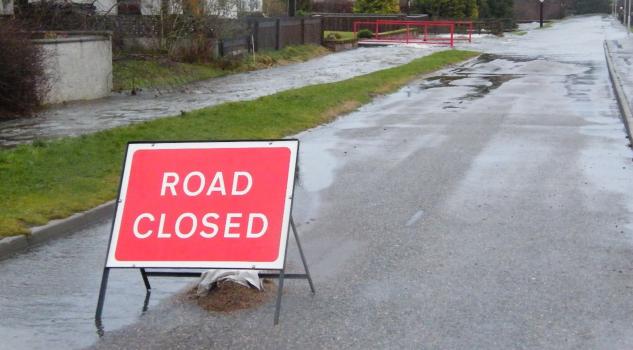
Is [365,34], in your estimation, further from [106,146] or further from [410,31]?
[106,146]

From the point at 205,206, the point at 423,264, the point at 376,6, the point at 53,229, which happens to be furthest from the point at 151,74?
the point at 376,6

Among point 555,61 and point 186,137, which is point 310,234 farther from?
point 555,61

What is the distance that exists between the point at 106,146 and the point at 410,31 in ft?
143

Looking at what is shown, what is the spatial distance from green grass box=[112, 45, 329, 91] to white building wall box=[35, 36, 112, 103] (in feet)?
3.32

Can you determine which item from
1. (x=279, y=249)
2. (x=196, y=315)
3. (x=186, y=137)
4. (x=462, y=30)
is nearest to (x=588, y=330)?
(x=279, y=249)

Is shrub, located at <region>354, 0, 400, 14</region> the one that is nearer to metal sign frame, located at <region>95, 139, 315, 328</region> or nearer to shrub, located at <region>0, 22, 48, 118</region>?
shrub, located at <region>0, 22, 48, 118</region>

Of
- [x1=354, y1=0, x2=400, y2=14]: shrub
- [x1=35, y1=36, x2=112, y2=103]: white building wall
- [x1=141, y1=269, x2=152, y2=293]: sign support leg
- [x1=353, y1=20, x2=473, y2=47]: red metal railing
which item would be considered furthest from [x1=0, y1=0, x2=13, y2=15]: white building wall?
[x1=354, y1=0, x2=400, y2=14]: shrub

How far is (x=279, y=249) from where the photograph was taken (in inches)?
241

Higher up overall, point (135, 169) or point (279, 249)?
point (135, 169)

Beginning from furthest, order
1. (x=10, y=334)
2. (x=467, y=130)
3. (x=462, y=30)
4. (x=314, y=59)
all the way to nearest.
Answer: (x=462, y=30) < (x=314, y=59) < (x=467, y=130) < (x=10, y=334)

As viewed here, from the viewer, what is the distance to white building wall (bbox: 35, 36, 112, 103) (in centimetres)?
1978

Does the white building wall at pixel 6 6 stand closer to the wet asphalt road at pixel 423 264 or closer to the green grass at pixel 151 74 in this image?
the green grass at pixel 151 74

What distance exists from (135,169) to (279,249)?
1.29m

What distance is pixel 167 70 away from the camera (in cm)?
2586
